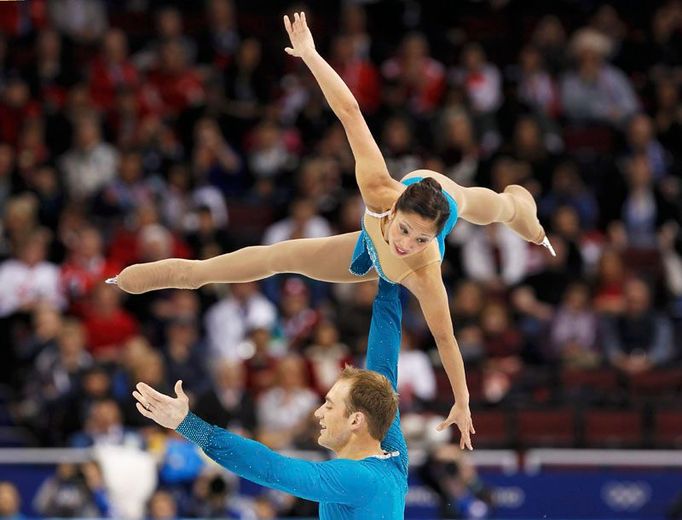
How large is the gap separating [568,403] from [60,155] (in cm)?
588

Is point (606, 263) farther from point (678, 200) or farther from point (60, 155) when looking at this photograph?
point (60, 155)

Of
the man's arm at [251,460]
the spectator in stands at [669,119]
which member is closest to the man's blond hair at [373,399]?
the man's arm at [251,460]

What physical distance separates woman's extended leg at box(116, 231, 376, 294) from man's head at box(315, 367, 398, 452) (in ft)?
3.92

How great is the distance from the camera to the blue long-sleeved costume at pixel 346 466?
5.34 m

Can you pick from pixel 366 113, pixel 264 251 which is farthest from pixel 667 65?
pixel 264 251

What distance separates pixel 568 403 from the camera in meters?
12.1

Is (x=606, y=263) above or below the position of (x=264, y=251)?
above

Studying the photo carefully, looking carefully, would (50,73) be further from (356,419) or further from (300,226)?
(356,419)

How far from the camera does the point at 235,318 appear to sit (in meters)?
12.9

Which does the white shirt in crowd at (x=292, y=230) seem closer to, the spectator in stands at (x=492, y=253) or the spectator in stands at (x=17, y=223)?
the spectator in stands at (x=492, y=253)

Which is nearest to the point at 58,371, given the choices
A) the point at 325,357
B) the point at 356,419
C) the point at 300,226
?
the point at 325,357

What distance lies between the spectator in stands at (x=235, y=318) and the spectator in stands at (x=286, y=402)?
101cm

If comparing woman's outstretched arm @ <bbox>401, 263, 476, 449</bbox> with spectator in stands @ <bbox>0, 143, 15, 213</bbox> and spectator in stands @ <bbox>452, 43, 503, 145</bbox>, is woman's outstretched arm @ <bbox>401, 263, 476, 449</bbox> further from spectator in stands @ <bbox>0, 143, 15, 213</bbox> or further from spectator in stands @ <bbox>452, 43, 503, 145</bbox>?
spectator in stands @ <bbox>452, 43, 503, 145</bbox>

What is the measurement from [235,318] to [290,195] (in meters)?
1.96
